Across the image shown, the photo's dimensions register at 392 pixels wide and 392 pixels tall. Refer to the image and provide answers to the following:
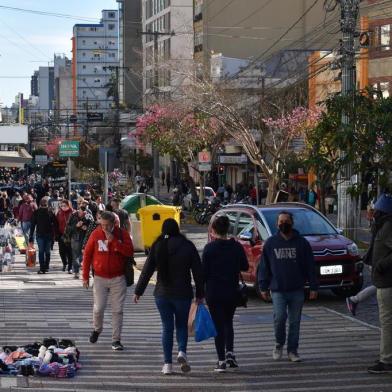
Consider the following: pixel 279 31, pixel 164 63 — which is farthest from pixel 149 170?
pixel 164 63

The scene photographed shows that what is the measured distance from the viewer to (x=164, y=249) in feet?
33.0

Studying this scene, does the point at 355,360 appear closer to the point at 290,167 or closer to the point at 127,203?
the point at 127,203

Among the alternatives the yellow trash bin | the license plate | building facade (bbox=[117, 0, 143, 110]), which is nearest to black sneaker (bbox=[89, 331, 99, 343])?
the license plate

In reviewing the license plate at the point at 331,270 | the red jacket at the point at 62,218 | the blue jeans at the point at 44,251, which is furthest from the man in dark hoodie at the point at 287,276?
the red jacket at the point at 62,218

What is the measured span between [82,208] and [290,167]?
89.5 ft

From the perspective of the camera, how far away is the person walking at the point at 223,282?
34.1 feet

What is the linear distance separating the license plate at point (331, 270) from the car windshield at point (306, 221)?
0.96 metres

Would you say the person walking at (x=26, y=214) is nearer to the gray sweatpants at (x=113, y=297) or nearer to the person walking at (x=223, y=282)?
the gray sweatpants at (x=113, y=297)

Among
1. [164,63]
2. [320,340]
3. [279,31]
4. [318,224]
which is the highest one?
[279,31]

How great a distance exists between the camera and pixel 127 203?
31625 millimetres

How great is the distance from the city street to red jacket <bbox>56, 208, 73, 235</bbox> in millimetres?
4162

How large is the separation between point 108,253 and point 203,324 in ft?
6.87

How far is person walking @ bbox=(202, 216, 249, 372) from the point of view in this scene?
409 inches

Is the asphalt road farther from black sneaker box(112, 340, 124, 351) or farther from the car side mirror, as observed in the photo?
black sneaker box(112, 340, 124, 351)
